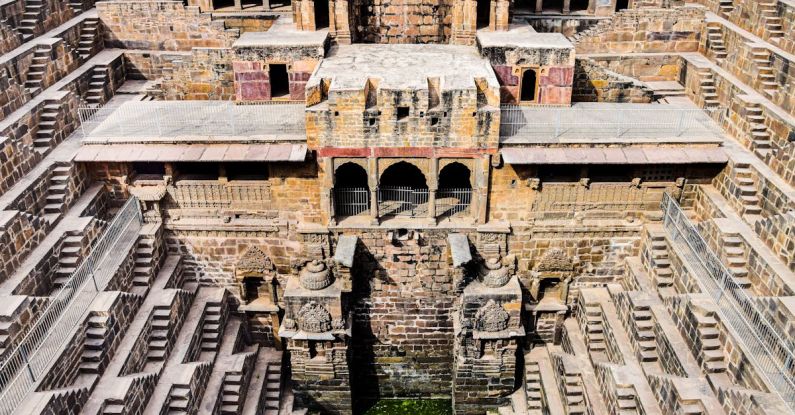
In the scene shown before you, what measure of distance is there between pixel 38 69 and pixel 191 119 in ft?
15.8

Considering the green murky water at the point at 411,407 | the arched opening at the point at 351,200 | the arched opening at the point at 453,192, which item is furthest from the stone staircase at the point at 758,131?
the green murky water at the point at 411,407

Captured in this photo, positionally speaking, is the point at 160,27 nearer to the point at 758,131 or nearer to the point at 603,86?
the point at 603,86

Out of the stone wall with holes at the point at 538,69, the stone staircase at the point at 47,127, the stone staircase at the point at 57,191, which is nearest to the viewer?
the stone staircase at the point at 57,191

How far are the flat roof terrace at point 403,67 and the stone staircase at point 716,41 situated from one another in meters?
7.67

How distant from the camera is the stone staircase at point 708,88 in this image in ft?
62.6

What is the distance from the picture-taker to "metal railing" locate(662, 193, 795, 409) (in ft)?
38.6

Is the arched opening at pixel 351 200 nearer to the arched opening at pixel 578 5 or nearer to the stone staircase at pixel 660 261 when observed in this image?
the stone staircase at pixel 660 261

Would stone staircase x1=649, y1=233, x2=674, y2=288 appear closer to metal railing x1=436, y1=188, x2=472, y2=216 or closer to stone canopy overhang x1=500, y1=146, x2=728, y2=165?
stone canopy overhang x1=500, y1=146, x2=728, y2=165

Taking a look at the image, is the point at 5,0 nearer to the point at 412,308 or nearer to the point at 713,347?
the point at 412,308

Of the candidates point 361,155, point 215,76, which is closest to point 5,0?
point 215,76

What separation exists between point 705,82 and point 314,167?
12053mm

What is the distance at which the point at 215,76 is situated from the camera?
20.1 meters

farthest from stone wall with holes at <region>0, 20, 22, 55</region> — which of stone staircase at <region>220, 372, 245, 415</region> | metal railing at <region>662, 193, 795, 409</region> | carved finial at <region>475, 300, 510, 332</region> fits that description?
metal railing at <region>662, 193, 795, 409</region>

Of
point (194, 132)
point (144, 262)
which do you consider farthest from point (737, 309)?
point (144, 262)
